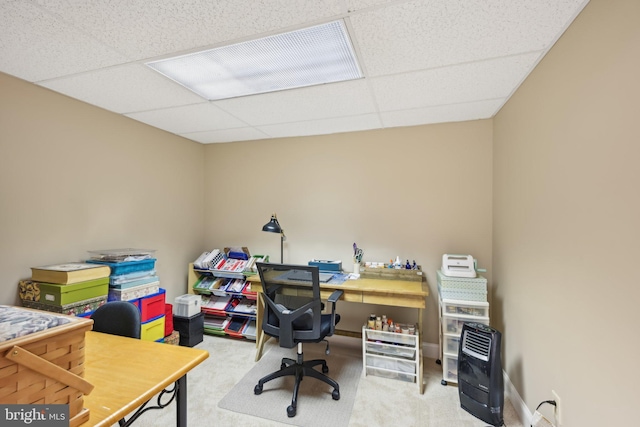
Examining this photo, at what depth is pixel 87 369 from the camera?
108 centimetres

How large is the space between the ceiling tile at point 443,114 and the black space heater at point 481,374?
5.67 feet

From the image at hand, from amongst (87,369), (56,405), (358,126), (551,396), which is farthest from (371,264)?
(56,405)

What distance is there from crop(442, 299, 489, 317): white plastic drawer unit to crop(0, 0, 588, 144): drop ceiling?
5.24 ft

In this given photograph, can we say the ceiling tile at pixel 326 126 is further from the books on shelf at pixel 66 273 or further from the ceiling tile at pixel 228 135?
the books on shelf at pixel 66 273

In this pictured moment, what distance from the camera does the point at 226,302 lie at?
3.18 meters

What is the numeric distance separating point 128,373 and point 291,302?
1.22 metres

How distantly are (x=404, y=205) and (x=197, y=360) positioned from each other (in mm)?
2302

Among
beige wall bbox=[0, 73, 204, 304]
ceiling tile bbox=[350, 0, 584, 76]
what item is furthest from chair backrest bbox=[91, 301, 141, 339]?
ceiling tile bbox=[350, 0, 584, 76]

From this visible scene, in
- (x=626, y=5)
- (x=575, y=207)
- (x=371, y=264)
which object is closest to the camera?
(x=626, y=5)

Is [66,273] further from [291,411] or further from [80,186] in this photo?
[291,411]

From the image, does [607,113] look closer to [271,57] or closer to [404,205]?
[271,57]

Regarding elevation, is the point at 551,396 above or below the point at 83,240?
below

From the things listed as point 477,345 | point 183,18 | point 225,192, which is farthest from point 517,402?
point 225,192

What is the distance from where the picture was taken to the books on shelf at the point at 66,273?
184 centimetres
